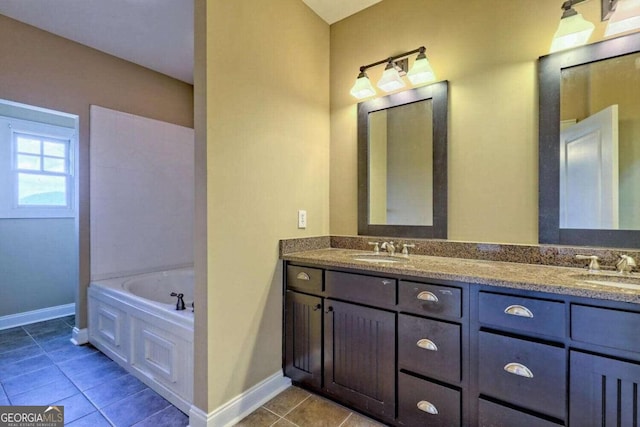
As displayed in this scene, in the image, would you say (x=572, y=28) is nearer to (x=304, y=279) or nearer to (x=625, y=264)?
(x=625, y=264)

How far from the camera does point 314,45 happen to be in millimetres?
2252

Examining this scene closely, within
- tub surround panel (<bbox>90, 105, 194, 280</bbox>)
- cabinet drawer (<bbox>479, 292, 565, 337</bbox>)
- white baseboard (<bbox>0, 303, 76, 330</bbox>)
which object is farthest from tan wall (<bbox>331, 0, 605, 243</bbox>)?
white baseboard (<bbox>0, 303, 76, 330</bbox>)

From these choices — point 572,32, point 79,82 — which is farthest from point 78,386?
point 572,32

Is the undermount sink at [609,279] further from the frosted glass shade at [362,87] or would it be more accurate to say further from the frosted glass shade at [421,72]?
the frosted glass shade at [362,87]

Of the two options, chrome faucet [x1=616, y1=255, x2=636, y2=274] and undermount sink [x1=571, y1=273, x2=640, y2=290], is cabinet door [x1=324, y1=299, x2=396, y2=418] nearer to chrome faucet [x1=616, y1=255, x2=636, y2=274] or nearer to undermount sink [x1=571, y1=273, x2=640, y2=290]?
undermount sink [x1=571, y1=273, x2=640, y2=290]

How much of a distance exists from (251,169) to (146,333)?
1.31 meters

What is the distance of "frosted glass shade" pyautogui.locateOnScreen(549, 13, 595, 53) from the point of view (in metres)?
1.39

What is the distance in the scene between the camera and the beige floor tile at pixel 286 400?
5.74ft

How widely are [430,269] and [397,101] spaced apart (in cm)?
122

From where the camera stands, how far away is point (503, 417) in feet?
3.99

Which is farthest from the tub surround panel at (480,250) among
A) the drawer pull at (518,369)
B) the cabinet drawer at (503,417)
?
the cabinet drawer at (503,417)

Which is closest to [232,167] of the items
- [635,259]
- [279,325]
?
[279,325]

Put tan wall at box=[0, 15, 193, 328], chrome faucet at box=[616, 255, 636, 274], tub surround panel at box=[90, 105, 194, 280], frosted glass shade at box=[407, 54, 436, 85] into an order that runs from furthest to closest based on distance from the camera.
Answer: tub surround panel at box=[90, 105, 194, 280] → tan wall at box=[0, 15, 193, 328] → frosted glass shade at box=[407, 54, 436, 85] → chrome faucet at box=[616, 255, 636, 274]

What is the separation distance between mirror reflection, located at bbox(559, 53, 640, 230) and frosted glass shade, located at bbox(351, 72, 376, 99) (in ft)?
3.53
